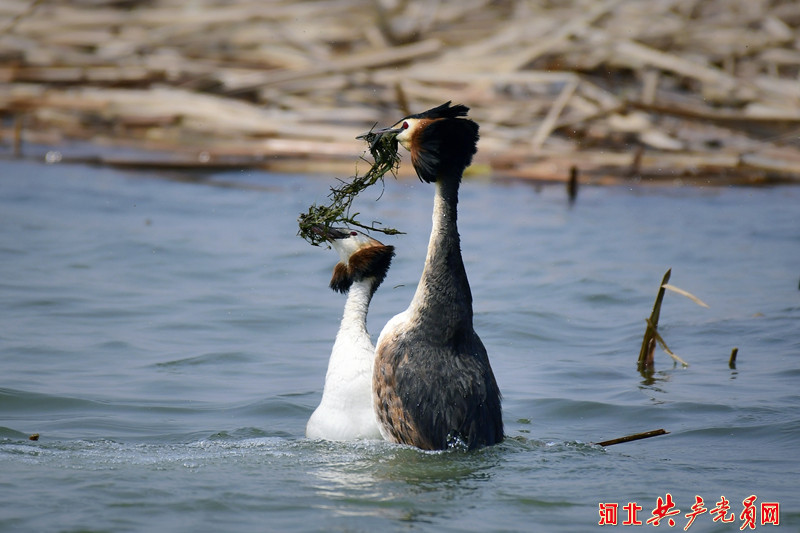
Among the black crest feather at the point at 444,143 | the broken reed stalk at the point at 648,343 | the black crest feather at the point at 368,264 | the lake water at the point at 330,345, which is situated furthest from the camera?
the broken reed stalk at the point at 648,343

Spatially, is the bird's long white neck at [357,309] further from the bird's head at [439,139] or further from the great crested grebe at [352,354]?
the bird's head at [439,139]

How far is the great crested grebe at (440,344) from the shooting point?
233 inches

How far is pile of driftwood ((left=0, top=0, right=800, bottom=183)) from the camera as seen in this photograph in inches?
586

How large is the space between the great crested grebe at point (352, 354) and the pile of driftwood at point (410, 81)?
783 centimetres

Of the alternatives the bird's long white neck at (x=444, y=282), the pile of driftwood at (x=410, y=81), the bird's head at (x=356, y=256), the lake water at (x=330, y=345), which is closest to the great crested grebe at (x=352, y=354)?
the bird's head at (x=356, y=256)

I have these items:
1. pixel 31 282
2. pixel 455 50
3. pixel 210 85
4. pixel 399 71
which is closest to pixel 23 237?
pixel 31 282

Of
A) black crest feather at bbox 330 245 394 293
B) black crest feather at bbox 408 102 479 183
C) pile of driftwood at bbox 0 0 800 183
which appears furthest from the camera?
pile of driftwood at bbox 0 0 800 183

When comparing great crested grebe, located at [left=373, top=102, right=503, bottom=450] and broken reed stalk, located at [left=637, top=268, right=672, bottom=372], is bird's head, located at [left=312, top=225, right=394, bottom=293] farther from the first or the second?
broken reed stalk, located at [left=637, top=268, right=672, bottom=372]

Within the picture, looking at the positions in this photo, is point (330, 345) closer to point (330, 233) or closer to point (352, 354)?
point (330, 233)

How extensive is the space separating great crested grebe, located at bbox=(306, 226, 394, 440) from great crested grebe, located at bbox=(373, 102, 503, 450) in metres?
0.28

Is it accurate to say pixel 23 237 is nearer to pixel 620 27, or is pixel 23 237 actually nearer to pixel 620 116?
pixel 620 116

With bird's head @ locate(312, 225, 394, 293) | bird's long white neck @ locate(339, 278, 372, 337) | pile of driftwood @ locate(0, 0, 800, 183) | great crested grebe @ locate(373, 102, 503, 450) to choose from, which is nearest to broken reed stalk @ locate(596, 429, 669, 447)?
great crested grebe @ locate(373, 102, 503, 450)

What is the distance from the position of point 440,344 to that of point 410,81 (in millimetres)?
10268

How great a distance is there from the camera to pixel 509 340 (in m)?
9.24
